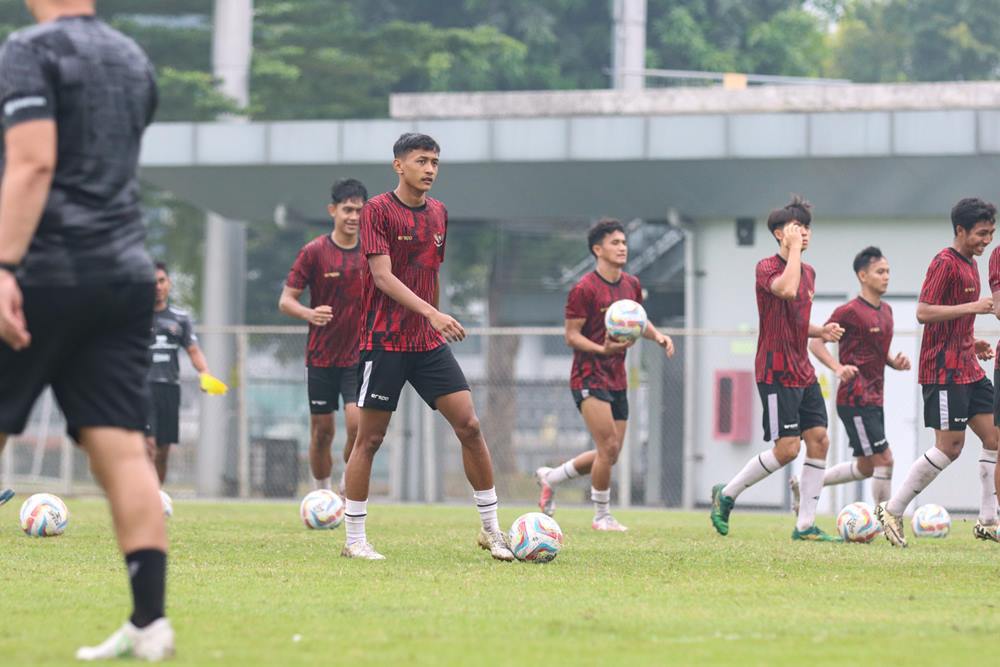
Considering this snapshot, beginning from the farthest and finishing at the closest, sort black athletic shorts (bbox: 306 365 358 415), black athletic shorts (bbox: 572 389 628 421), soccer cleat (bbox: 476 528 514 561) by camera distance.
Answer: black athletic shorts (bbox: 572 389 628 421) < black athletic shorts (bbox: 306 365 358 415) < soccer cleat (bbox: 476 528 514 561)

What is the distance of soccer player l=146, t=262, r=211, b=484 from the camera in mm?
14625

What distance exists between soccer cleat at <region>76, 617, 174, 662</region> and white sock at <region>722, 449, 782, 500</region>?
7330 mm

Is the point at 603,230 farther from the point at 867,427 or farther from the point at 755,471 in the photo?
the point at 867,427

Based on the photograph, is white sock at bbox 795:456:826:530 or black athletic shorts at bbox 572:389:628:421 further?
black athletic shorts at bbox 572:389:628:421

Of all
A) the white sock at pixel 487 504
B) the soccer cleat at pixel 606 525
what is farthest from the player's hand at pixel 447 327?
the soccer cleat at pixel 606 525

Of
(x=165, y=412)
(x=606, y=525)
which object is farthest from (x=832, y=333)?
(x=165, y=412)

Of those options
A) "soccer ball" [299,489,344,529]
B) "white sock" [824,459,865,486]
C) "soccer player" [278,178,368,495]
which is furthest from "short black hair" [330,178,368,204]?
"white sock" [824,459,865,486]

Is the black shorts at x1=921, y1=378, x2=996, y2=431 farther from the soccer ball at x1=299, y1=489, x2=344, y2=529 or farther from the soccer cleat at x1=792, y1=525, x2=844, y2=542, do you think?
the soccer ball at x1=299, y1=489, x2=344, y2=529

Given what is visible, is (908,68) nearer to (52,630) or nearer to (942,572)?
(942,572)

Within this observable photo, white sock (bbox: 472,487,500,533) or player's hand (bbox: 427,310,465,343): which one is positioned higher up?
player's hand (bbox: 427,310,465,343)

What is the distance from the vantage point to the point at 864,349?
1322cm

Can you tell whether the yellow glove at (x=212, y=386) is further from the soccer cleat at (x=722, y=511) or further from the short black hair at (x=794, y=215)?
the short black hair at (x=794, y=215)

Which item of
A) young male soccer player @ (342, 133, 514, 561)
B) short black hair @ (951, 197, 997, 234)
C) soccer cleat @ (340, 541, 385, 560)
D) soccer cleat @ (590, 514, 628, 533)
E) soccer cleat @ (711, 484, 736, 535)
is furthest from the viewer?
soccer cleat @ (590, 514, 628, 533)

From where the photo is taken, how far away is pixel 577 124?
2141 cm
